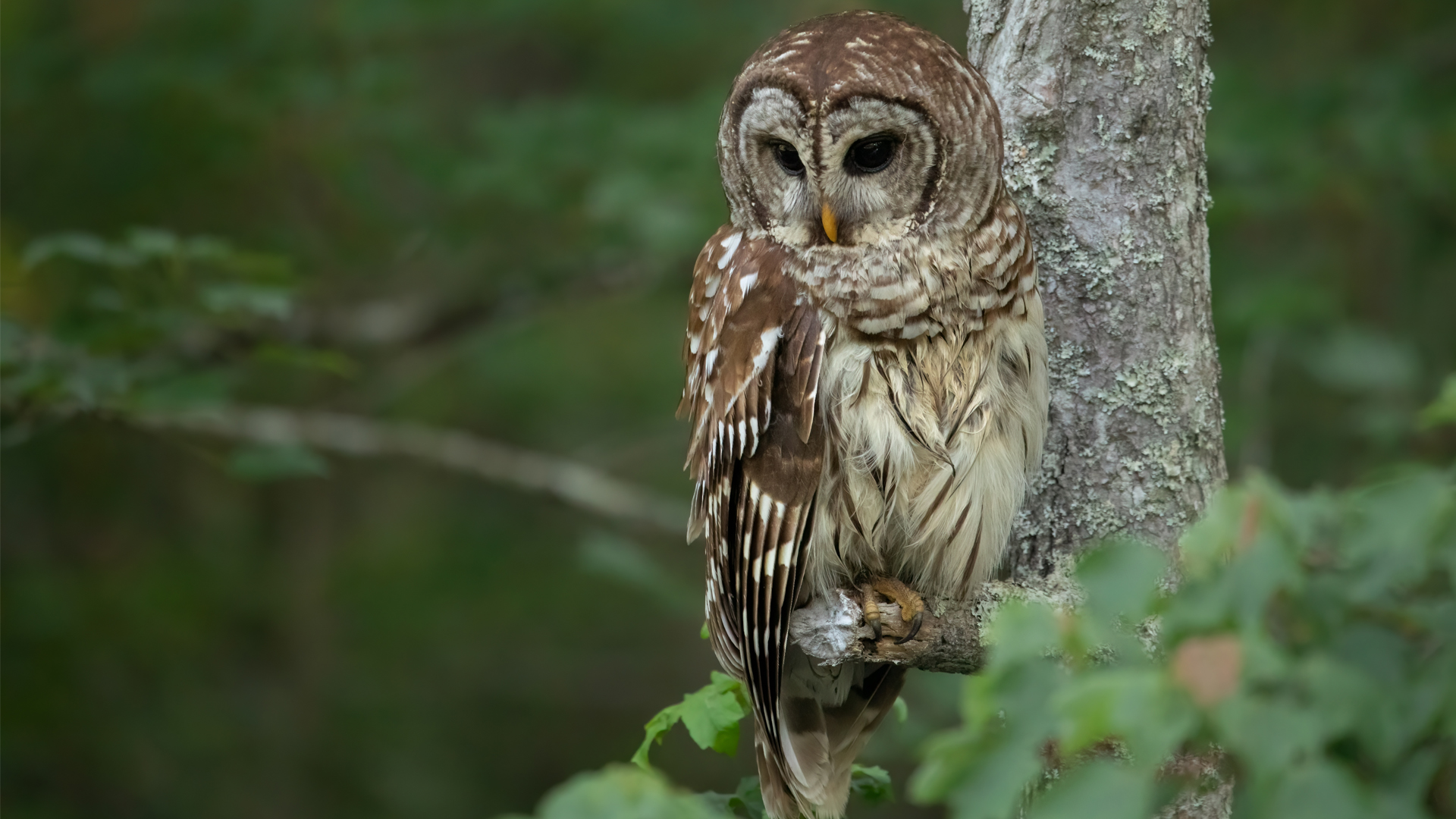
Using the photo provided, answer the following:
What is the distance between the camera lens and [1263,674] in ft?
3.36

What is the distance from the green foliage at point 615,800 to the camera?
1.18 m

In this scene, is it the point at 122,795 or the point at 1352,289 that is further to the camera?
the point at 122,795

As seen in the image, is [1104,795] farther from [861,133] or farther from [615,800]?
[861,133]

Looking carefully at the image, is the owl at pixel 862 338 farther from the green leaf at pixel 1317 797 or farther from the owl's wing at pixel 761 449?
the green leaf at pixel 1317 797

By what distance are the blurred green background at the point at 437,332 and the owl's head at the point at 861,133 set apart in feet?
5.93

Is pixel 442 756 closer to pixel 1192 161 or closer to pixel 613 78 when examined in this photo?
pixel 613 78

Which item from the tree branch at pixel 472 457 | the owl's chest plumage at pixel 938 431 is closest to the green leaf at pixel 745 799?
the owl's chest plumage at pixel 938 431

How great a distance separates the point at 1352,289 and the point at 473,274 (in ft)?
12.9

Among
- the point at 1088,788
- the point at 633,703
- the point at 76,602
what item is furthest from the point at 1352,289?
the point at 76,602

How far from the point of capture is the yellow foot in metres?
2.42

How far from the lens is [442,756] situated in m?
7.18

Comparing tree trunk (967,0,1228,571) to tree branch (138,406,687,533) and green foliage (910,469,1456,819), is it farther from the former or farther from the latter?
tree branch (138,406,687,533)

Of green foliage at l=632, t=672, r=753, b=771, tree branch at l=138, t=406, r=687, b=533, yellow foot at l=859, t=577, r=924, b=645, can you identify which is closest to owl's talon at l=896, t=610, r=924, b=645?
yellow foot at l=859, t=577, r=924, b=645

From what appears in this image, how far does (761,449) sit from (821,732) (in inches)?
27.4
